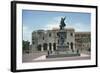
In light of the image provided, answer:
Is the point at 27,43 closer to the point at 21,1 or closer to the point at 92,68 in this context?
the point at 21,1

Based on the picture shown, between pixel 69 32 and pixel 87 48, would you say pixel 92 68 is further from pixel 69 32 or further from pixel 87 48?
pixel 69 32

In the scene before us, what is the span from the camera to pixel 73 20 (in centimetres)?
150

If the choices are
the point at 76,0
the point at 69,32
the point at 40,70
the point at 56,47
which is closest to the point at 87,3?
the point at 76,0

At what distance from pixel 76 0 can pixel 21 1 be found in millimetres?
434

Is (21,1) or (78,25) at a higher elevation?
(21,1)

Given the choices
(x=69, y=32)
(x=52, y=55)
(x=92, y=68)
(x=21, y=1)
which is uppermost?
(x=21, y=1)

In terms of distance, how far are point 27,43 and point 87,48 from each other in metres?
0.49

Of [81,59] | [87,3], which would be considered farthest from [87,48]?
[87,3]

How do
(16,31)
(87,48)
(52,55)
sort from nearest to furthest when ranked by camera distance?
(16,31) < (52,55) < (87,48)

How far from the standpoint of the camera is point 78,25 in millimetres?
1519

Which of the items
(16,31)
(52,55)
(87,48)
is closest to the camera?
(16,31)

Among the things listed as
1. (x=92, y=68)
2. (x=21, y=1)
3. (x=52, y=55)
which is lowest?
(x=92, y=68)

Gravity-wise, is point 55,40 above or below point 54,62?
above

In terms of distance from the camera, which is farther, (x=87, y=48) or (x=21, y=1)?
(x=87, y=48)
